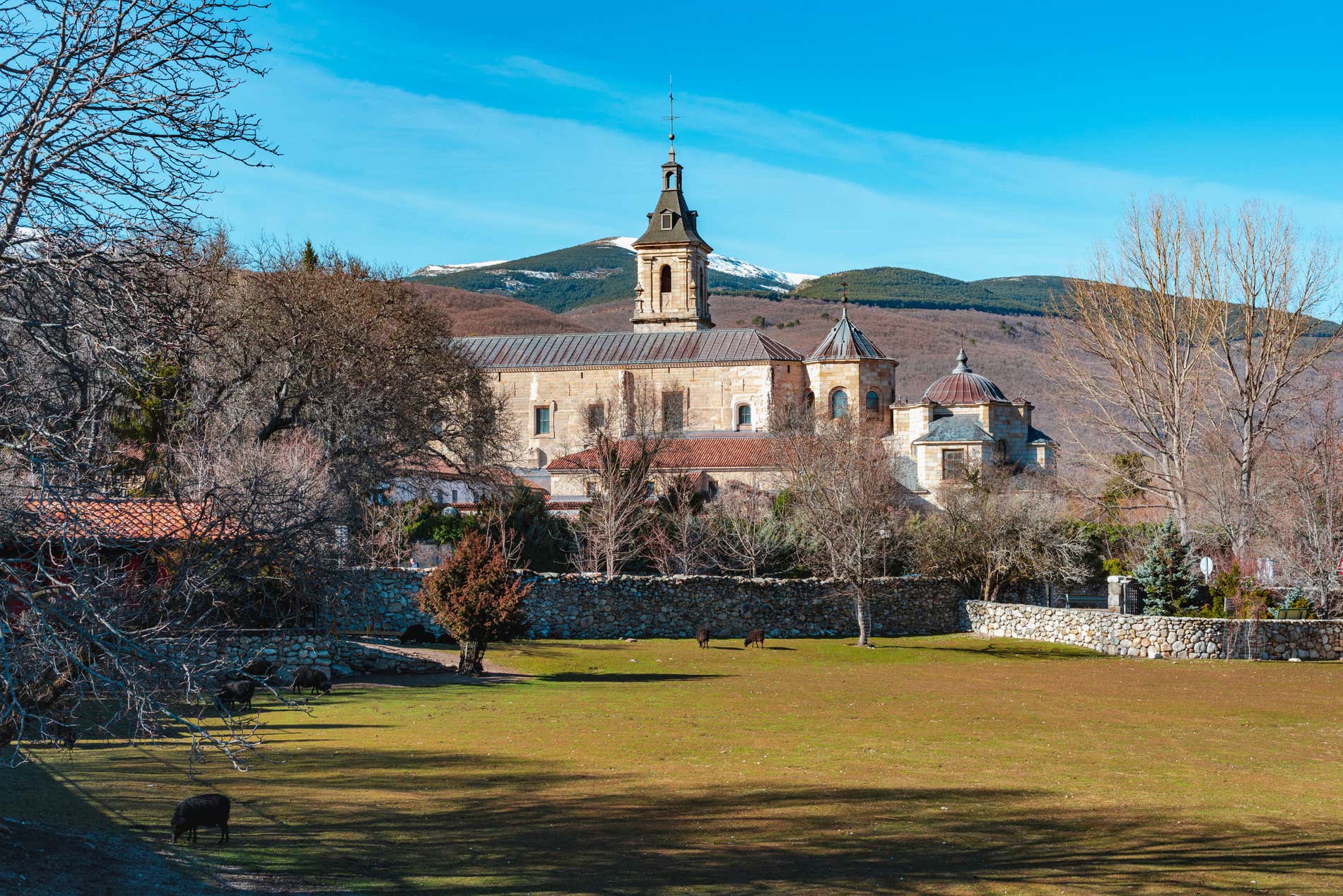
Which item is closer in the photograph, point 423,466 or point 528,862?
point 528,862

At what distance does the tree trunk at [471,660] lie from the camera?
22.0 meters

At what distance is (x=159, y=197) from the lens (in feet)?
26.1

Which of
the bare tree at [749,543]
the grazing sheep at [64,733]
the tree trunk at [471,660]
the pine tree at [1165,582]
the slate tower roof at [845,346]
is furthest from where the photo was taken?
the slate tower roof at [845,346]

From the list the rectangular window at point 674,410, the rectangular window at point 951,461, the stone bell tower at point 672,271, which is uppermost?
the stone bell tower at point 672,271

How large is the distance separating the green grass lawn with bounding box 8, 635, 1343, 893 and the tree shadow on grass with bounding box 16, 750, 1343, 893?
0.03 metres

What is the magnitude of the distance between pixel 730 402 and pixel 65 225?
58.7m

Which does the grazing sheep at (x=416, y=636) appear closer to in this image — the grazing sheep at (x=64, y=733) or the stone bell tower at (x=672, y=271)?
the grazing sheep at (x=64, y=733)

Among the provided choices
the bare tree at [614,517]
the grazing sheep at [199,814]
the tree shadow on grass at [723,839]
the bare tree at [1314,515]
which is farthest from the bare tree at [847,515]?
the grazing sheep at [199,814]

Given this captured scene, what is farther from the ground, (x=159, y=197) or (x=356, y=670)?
(x=159, y=197)

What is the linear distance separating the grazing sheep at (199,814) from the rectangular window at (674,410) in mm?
55704

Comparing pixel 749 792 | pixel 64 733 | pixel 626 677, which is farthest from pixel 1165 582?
pixel 64 733

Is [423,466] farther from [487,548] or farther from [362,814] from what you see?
[362,814]

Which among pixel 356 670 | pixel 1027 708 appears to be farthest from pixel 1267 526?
pixel 356 670

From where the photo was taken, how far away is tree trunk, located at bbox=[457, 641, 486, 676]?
72.3ft
